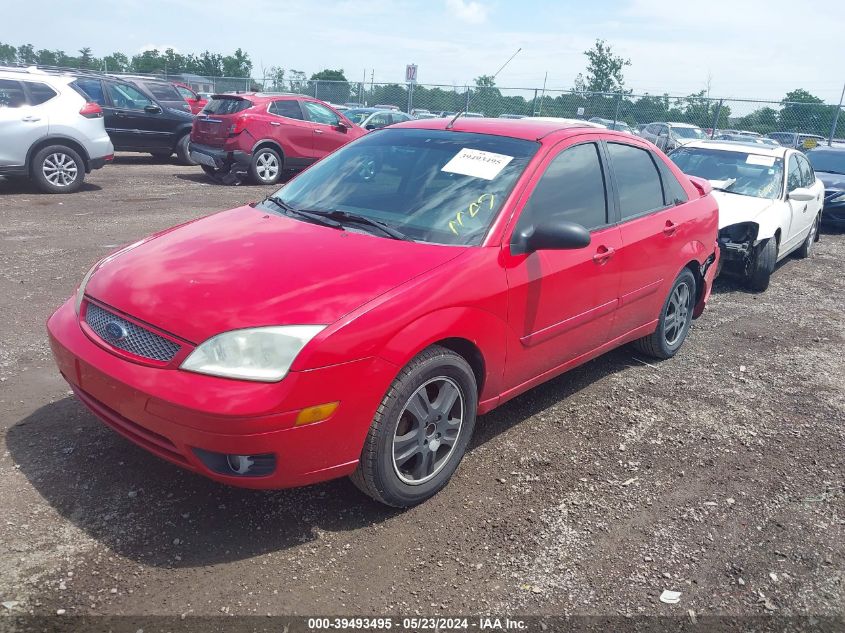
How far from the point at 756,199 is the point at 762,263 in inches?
33.1

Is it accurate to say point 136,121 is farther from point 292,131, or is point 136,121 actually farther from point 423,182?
point 423,182

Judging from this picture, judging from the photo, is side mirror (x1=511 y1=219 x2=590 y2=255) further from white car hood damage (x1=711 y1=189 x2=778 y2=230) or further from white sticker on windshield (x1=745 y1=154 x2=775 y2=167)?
white sticker on windshield (x1=745 y1=154 x2=775 y2=167)

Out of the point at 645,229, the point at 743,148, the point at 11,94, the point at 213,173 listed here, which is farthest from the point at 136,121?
the point at 645,229

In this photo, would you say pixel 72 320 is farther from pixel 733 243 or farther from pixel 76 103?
pixel 76 103

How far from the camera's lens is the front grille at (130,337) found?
2742mm

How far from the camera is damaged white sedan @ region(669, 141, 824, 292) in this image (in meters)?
7.44

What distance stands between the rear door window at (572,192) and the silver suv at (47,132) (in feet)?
30.1

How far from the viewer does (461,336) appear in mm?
3123

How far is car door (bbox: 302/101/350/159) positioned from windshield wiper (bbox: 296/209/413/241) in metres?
10.2

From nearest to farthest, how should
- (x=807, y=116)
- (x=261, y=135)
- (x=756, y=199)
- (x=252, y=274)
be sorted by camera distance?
(x=252, y=274) < (x=756, y=199) < (x=261, y=135) < (x=807, y=116)

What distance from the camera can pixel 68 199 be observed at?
10.5 metres

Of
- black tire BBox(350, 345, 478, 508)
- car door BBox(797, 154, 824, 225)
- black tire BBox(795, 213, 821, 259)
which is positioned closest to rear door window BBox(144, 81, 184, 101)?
car door BBox(797, 154, 824, 225)

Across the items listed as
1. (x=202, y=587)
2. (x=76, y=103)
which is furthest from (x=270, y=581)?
(x=76, y=103)

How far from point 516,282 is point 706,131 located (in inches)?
808
